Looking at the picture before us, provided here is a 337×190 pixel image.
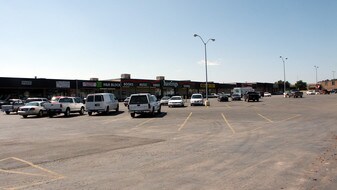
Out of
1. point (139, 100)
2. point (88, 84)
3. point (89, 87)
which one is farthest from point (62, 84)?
point (139, 100)

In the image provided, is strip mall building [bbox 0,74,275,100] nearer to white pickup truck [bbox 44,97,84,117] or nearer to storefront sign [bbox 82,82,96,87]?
storefront sign [bbox 82,82,96,87]

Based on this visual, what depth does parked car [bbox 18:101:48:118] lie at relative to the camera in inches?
1224

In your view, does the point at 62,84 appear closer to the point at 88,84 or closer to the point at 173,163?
the point at 88,84

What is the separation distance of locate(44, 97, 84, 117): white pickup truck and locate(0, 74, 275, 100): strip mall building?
2686 centimetres

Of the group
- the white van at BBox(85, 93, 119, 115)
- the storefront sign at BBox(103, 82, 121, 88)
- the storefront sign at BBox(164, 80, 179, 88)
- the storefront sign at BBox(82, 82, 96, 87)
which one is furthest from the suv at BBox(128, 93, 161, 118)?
the storefront sign at BBox(164, 80, 179, 88)

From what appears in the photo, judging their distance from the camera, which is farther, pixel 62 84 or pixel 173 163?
pixel 62 84

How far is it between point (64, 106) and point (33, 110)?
9.29 ft

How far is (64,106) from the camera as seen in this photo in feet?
103

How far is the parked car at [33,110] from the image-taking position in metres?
31.1

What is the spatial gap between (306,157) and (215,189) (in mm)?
4289

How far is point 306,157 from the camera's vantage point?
31.8ft

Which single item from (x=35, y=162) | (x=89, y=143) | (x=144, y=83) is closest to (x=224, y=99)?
(x=144, y=83)

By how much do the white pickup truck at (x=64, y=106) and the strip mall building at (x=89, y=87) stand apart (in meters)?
26.9

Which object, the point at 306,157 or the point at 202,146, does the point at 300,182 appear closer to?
the point at 306,157
